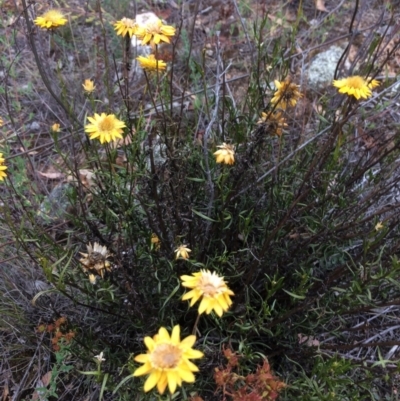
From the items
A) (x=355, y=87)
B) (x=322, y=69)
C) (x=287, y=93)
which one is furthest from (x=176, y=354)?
(x=322, y=69)

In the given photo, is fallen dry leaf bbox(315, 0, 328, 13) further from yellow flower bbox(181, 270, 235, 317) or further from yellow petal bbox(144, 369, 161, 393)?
yellow petal bbox(144, 369, 161, 393)

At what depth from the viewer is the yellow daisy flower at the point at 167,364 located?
3.05ft

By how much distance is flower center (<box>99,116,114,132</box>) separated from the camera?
1.44 meters

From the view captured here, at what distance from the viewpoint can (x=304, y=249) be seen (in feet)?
5.62

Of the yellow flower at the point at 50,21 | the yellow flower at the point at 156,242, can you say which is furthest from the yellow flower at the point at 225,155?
the yellow flower at the point at 50,21

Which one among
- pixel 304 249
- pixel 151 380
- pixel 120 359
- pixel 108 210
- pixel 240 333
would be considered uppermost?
pixel 151 380

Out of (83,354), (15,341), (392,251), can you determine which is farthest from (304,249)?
(15,341)

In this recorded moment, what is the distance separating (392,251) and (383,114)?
56.8 inches

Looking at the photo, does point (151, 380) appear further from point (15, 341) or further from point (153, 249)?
point (15, 341)

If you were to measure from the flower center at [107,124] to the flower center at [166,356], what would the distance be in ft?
2.36

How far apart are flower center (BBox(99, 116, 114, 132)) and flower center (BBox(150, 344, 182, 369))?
72 cm

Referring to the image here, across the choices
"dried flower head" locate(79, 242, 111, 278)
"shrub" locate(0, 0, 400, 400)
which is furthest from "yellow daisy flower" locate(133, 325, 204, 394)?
"dried flower head" locate(79, 242, 111, 278)

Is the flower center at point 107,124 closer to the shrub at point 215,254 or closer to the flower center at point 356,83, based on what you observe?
the shrub at point 215,254

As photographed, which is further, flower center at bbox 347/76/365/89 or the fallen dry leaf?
the fallen dry leaf
